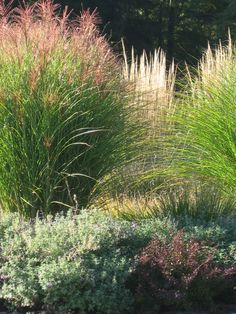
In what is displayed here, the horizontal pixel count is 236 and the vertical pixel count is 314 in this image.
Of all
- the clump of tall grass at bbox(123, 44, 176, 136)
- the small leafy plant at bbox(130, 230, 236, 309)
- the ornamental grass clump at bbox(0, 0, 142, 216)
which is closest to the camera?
the small leafy plant at bbox(130, 230, 236, 309)

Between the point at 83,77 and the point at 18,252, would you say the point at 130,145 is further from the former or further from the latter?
the point at 18,252

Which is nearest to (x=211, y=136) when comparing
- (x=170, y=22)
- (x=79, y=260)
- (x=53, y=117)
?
(x=53, y=117)

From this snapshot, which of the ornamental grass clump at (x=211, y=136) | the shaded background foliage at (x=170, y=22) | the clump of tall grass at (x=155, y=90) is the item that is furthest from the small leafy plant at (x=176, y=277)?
the shaded background foliage at (x=170, y=22)

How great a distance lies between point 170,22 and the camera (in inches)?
1158

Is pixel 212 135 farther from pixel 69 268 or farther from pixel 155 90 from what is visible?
pixel 69 268

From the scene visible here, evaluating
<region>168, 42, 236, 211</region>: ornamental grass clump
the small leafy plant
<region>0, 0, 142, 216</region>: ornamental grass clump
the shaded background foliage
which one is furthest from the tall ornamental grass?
the shaded background foliage

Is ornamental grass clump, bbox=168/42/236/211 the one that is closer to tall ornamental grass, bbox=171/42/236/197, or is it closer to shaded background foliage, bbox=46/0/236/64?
tall ornamental grass, bbox=171/42/236/197

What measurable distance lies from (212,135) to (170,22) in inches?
926

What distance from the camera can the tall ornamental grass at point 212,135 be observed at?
6.49 meters

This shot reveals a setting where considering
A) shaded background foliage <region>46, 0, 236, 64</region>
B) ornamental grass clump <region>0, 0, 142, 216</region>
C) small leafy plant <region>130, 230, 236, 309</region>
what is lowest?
shaded background foliage <region>46, 0, 236, 64</region>

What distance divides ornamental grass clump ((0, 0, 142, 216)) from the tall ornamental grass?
79 centimetres

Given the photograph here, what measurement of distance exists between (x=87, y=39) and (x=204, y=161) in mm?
1612

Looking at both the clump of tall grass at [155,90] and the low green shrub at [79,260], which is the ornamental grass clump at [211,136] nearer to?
the clump of tall grass at [155,90]

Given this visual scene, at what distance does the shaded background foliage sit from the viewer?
2391cm
